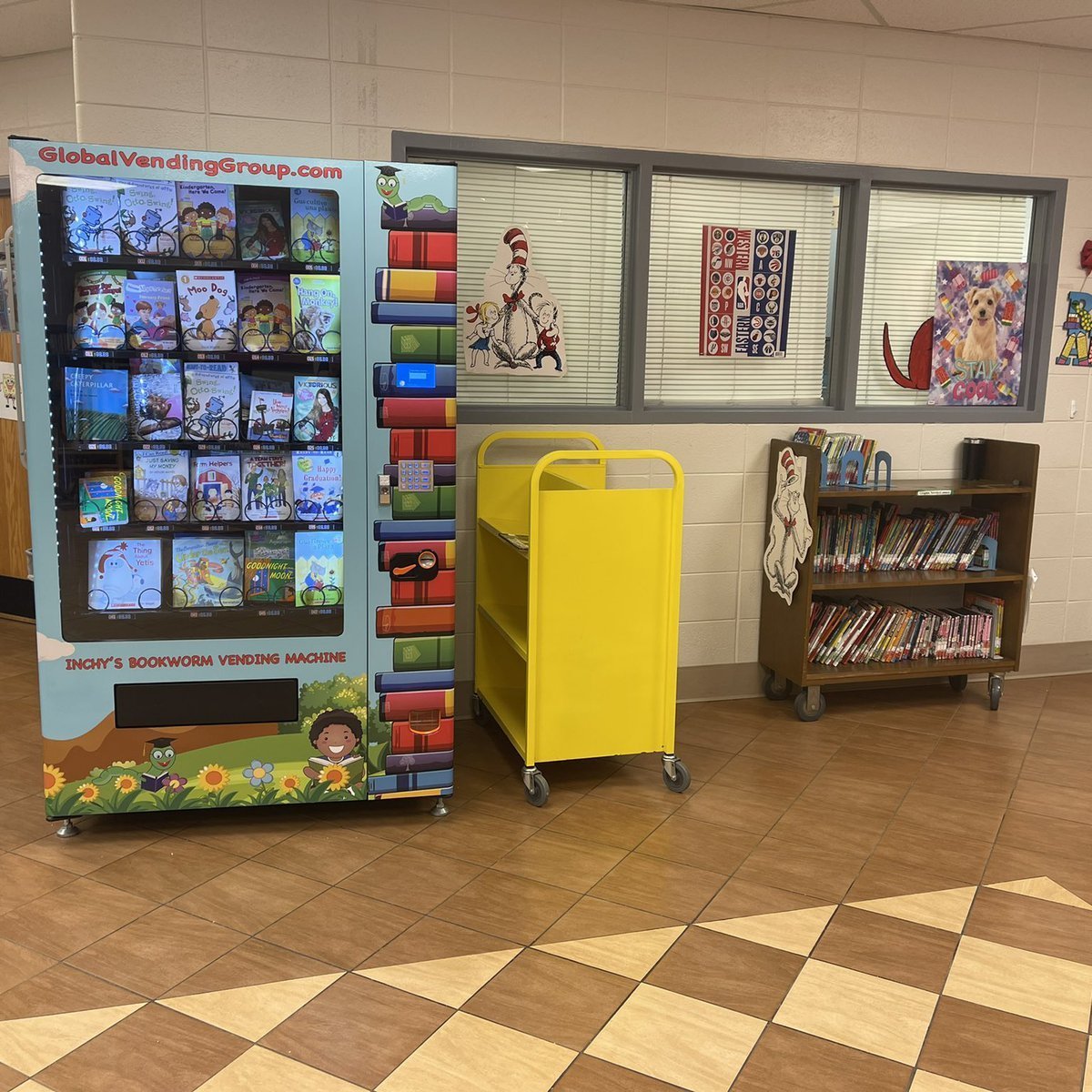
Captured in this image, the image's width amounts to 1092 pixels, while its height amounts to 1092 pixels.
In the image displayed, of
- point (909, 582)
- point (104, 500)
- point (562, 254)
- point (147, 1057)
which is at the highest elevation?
point (562, 254)

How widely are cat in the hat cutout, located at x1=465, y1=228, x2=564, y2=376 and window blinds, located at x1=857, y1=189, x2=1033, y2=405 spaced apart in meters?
1.45

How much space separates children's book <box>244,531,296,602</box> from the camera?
125 inches

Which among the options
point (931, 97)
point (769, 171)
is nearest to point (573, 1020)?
point (769, 171)

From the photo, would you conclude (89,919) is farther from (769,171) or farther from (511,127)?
(769,171)

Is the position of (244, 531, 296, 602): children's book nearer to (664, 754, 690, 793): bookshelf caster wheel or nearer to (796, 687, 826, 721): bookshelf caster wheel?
(664, 754, 690, 793): bookshelf caster wheel

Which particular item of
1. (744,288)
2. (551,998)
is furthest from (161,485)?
(744,288)

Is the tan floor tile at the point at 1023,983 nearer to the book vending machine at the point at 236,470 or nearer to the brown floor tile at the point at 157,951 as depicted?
the book vending machine at the point at 236,470

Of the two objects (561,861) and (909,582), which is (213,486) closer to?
(561,861)

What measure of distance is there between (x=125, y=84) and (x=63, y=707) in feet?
6.88

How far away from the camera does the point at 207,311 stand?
9.84 ft

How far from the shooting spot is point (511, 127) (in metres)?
3.92

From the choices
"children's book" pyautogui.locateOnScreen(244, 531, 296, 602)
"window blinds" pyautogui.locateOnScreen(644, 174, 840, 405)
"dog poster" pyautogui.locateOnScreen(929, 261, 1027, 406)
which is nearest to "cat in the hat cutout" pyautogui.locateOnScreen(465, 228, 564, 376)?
"window blinds" pyautogui.locateOnScreen(644, 174, 840, 405)

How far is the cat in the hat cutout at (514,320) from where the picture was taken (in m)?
4.09

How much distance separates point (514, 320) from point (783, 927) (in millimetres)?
2493
